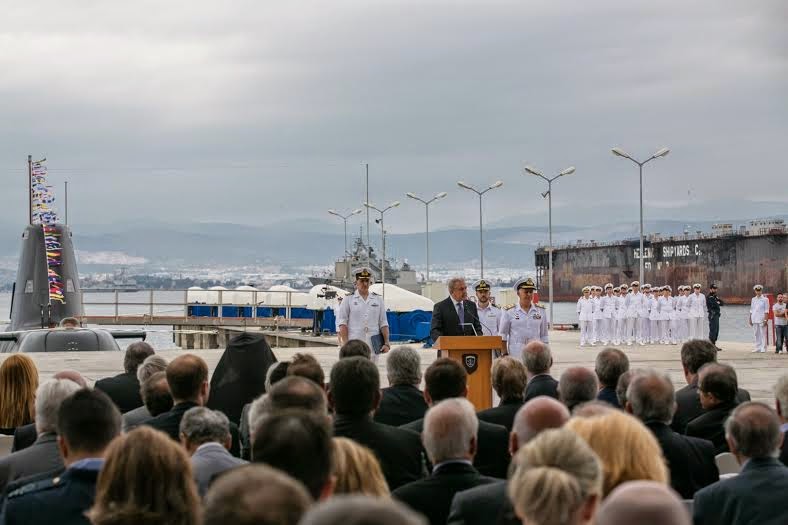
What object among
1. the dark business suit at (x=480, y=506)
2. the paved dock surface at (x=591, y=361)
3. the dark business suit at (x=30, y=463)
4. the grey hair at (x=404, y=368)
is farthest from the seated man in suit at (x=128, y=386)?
the paved dock surface at (x=591, y=361)

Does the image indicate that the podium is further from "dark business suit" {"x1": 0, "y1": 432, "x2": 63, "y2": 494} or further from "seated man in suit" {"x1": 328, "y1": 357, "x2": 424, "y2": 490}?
"dark business suit" {"x1": 0, "y1": 432, "x2": 63, "y2": 494}

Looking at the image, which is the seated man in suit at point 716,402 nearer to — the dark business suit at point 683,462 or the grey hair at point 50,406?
the dark business suit at point 683,462

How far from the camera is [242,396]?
897 centimetres

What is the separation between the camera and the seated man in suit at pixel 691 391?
8562mm

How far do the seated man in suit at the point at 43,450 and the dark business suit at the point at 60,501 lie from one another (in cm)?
102

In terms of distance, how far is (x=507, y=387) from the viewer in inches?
314

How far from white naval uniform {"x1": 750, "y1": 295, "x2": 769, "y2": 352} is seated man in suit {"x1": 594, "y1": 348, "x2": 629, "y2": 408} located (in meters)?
21.7

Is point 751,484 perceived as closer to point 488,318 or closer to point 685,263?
point 488,318

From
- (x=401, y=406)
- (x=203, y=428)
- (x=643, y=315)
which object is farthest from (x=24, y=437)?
(x=643, y=315)

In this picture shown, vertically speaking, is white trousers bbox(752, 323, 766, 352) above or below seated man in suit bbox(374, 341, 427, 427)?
below

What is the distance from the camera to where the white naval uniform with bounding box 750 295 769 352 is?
2902 centimetres

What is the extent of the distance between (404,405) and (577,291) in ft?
400

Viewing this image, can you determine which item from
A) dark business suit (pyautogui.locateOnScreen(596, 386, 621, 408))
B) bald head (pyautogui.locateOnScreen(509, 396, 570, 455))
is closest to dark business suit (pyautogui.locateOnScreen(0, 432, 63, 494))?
bald head (pyautogui.locateOnScreen(509, 396, 570, 455))

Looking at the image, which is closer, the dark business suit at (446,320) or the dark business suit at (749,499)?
the dark business suit at (749,499)
